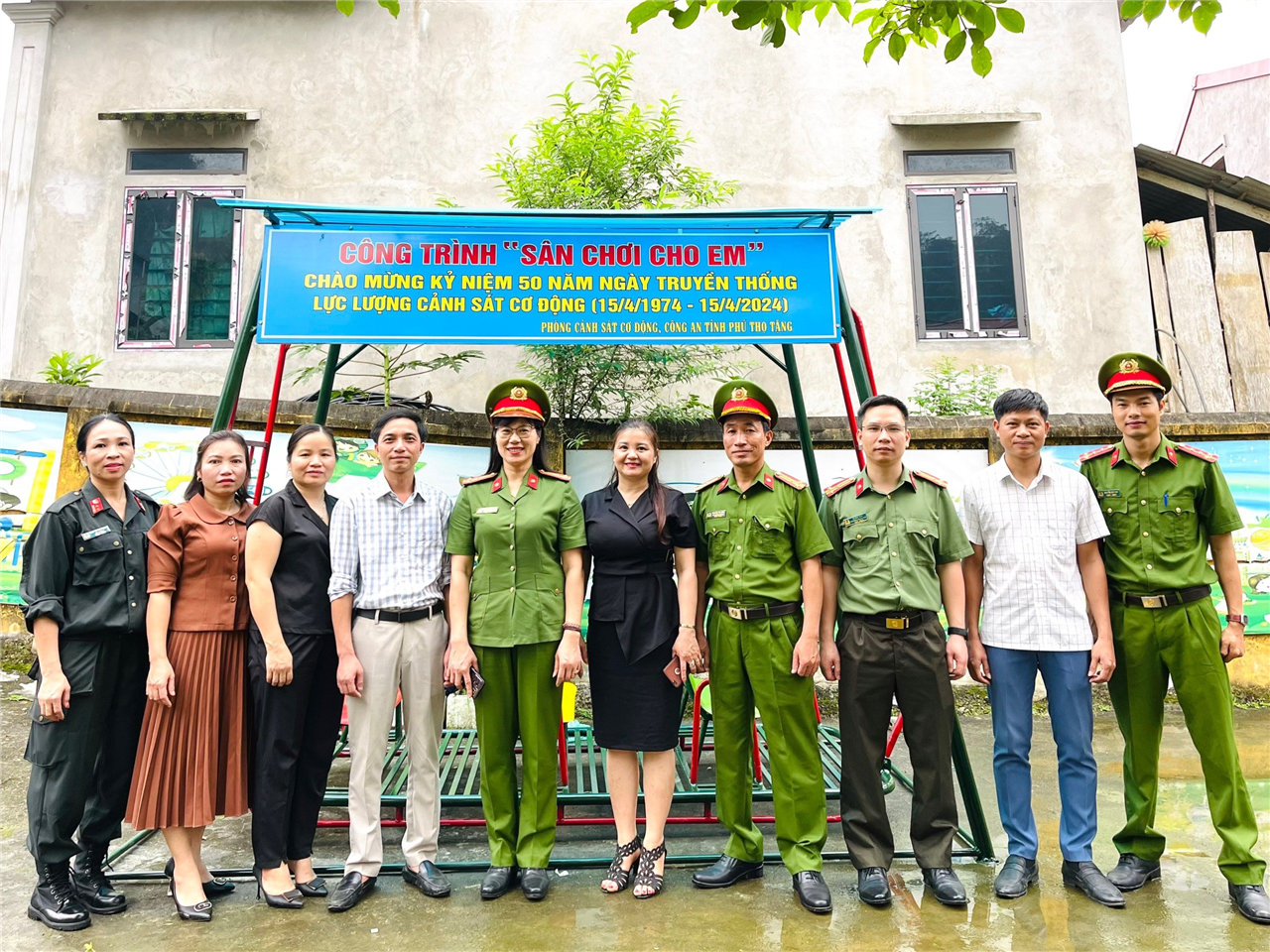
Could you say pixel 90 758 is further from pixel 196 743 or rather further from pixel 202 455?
pixel 202 455

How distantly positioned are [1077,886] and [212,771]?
3.26m

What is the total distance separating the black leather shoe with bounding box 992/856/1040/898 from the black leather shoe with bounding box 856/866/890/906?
44 centimetres

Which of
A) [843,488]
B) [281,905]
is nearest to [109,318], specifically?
[281,905]

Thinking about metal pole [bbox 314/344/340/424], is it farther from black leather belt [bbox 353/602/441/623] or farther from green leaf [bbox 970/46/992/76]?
green leaf [bbox 970/46/992/76]

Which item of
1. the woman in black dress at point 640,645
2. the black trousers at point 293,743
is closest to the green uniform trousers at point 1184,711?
the woman in black dress at point 640,645

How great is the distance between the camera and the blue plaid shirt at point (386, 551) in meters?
3.27

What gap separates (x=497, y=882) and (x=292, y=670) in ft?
3.63

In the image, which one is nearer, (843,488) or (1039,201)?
(843,488)

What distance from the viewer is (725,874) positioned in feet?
10.9

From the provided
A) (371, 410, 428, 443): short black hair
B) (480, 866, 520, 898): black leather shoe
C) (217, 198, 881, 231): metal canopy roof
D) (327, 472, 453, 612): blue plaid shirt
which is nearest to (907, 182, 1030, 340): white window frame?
(217, 198, 881, 231): metal canopy roof

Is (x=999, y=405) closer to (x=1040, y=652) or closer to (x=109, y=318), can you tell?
(x=1040, y=652)

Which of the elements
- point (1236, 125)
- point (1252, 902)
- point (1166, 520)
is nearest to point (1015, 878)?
point (1252, 902)

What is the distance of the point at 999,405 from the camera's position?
3.46 m

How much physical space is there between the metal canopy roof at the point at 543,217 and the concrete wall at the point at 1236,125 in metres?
14.2
